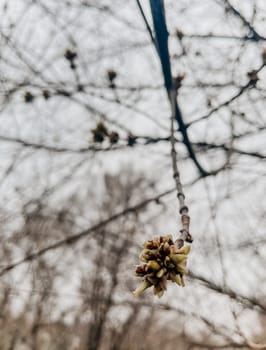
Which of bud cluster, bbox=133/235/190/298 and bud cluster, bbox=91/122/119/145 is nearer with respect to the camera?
bud cluster, bbox=133/235/190/298

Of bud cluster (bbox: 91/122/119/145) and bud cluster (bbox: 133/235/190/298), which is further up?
→ bud cluster (bbox: 91/122/119/145)

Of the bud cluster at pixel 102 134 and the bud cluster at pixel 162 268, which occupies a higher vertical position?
the bud cluster at pixel 102 134

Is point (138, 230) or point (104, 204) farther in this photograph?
point (104, 204)

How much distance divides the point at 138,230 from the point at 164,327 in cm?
238

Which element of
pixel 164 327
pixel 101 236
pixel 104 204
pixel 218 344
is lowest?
pixel 218 344

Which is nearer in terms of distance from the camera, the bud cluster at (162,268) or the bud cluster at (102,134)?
the bud cluster at (162,268)

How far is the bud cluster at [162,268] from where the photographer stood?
103 cm

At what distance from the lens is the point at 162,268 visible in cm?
104

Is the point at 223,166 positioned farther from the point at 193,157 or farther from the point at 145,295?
the point at 145,295

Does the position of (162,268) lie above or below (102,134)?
below

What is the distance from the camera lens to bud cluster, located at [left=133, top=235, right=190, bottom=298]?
103cm

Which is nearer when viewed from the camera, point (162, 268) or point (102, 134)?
point (162, 268)

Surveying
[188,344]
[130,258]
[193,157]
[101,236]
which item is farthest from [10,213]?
[188,344]

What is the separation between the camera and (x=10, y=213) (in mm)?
5578
